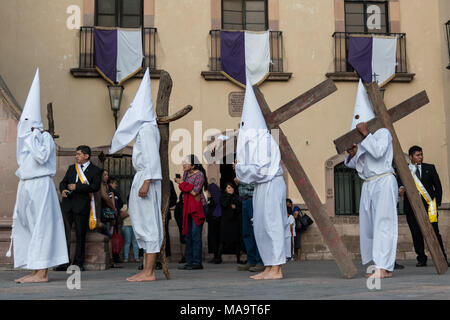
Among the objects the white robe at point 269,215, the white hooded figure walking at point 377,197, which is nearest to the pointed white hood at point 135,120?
the white robe at point 269,215

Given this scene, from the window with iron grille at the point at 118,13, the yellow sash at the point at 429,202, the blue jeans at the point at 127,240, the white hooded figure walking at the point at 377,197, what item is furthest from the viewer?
the window with iron grille at the point at 118,13

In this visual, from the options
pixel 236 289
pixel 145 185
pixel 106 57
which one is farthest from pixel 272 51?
pixel 236 289

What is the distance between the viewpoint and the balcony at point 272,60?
15531mm

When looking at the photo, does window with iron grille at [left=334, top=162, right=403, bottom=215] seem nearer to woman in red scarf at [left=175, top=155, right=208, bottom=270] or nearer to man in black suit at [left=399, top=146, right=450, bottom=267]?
man in black suit at [left=399, top=146, right=450, bottom=267]

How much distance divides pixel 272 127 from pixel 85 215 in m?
3.53

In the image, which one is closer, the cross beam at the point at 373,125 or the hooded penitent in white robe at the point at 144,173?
the hooded penitent in white robe at the point at 144,173

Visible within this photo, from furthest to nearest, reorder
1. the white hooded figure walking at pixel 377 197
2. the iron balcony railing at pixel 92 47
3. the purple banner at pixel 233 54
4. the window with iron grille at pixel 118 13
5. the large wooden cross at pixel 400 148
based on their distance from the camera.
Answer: the window with iron grille at pixel 118 13 → the purple banner at pixel 233 54 → the iron balcony railing at pixel 92 47 → the large wooden cross at pixel 400 148 → the white hooded figure walking at pixel 377 197

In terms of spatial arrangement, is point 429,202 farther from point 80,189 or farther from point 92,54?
point 92,54

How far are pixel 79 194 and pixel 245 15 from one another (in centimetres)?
779

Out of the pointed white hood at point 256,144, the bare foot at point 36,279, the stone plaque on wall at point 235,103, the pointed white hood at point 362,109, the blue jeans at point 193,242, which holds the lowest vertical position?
the bare foot at point 36,279

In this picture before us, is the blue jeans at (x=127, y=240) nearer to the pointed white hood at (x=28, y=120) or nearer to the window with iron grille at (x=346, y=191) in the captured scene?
the window with iron grille at (x=346, y=191)

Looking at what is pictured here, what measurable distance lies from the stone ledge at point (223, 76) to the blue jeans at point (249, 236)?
18.5 ft
